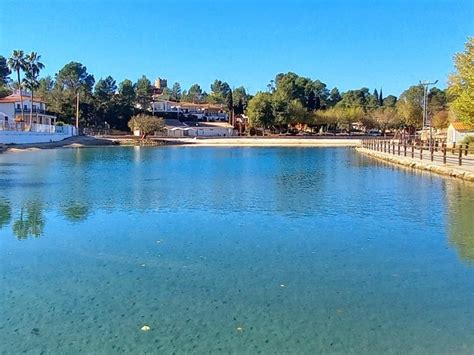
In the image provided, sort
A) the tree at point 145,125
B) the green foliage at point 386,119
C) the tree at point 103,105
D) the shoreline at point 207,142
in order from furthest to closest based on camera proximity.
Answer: the green foliage at point 386,119 → the tree at point 103,105 → the tree at point 145,125 → the shoreline at point 207,142

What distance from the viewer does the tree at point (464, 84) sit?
28.2 meters

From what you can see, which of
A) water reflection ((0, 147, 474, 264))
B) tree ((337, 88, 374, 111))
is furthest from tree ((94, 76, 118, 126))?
water reflection ((0, 147, 474, 264))

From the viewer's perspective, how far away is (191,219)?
15422mm

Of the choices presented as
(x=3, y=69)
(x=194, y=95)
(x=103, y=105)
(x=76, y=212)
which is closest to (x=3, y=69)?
(x=3, y=69)

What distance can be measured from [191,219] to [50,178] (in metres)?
15.7

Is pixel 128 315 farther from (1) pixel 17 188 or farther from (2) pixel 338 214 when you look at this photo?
(1) pixel 17 188

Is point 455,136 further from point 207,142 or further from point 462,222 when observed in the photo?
point 207,142

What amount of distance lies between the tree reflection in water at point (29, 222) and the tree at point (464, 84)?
73.3 feet

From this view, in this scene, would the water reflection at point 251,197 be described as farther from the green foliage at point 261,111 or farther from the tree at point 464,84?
the green foliage at point 261,111

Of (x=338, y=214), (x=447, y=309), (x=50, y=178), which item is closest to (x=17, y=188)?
(x=50, y=178)

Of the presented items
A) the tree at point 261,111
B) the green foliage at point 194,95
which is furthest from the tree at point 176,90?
the tree at point 261,111

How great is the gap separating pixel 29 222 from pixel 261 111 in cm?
9390

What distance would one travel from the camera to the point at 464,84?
107ft

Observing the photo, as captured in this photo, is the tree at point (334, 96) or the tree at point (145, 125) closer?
the tree at point (145, 125)
